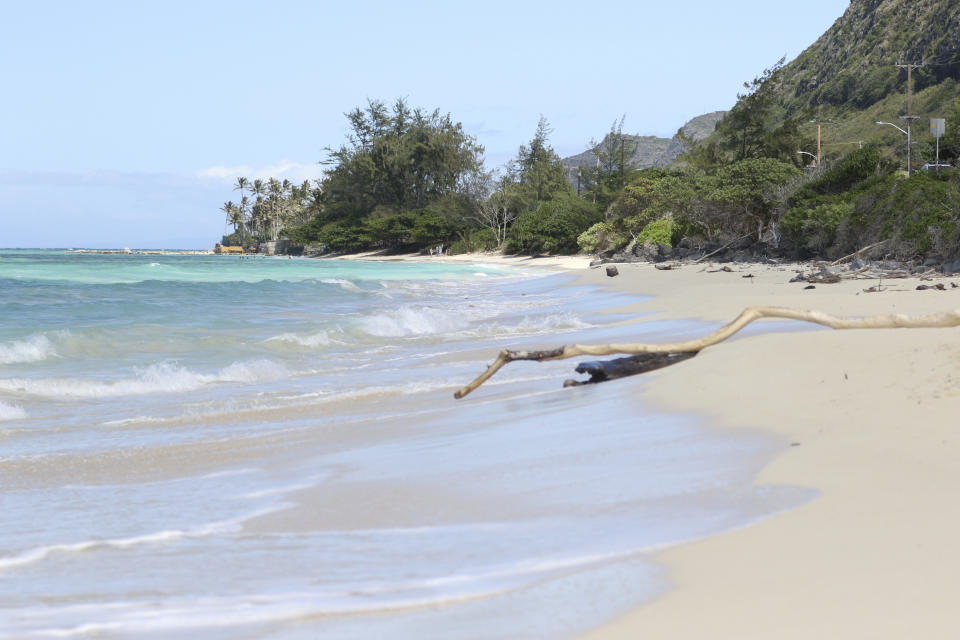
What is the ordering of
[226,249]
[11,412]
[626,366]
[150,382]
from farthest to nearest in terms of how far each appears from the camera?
[226,249]
[150,382]
[11,412]
[626,366]

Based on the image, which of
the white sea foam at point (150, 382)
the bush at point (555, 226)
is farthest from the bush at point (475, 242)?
the white sea foam at point (150, 382)

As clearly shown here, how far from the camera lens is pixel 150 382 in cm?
934

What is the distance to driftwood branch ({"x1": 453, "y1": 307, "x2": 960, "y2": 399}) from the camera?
19.4 feet

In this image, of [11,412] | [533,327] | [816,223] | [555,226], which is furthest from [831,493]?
[555,226]

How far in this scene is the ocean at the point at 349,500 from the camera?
256 centimetres

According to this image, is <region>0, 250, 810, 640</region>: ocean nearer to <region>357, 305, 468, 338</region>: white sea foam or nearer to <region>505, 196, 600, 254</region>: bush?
<region>357, 305, 468, 338</region>: white sea foam

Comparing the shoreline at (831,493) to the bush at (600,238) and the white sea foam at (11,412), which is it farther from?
the bush at (600,238)

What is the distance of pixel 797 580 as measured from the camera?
7.80 feet

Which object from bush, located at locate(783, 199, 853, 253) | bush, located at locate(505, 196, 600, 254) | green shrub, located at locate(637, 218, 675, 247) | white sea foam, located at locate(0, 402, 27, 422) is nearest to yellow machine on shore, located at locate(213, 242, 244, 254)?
bush, located at locate(505, 196, 600, 254)

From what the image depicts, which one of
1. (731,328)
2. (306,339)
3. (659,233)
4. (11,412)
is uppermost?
(659,233)

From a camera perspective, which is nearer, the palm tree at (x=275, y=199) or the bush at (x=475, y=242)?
the bush at (x=475, y=242)

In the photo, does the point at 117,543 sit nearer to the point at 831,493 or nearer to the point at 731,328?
the point at 831,493

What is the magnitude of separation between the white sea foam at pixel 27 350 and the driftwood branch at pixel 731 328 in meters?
8.01

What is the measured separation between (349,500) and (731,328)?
12.3 feet
